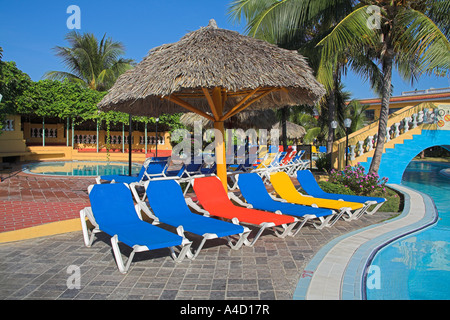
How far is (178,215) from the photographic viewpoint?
5.00 metres

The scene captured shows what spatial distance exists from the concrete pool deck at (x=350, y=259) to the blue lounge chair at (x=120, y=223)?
1.46 metres

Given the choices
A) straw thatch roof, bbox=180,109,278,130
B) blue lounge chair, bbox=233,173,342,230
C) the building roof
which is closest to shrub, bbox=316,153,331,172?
straw thatch roof, bbox=180,109,278,130

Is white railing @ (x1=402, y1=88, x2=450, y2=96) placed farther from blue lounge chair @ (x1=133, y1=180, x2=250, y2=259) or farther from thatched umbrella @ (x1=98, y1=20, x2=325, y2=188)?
blue lounge chair @ (x1=133, y1=180, x2=250, y2=259)

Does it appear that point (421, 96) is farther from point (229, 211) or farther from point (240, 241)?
point (240, 241)

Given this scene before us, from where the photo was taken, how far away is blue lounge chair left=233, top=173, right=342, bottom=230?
17.4 ft

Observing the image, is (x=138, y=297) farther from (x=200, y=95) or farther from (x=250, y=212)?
(x=200, y=95)

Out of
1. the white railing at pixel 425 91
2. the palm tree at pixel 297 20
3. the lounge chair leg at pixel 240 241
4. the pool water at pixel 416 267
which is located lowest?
the pool water at pixel 416 267

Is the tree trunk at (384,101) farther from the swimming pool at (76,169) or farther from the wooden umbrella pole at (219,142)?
the swimming pool at (76,169)

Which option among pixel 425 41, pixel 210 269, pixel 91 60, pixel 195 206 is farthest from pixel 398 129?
pixel 91 60

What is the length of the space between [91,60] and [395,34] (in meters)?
22.2

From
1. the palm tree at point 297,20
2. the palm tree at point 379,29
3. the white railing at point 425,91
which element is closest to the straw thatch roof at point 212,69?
the palm tree at point 379,29

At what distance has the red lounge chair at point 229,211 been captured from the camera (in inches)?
184
